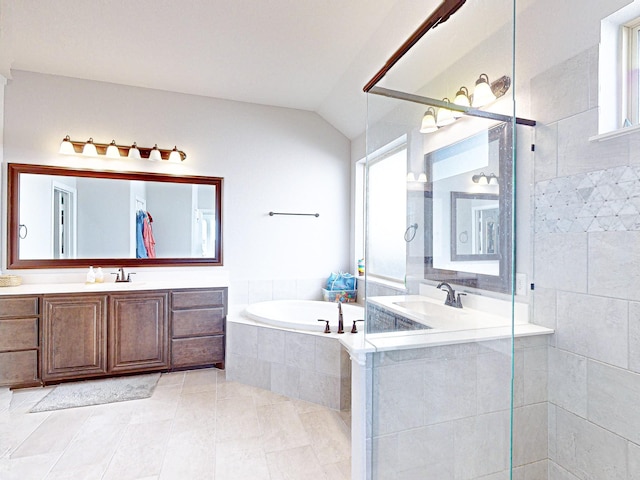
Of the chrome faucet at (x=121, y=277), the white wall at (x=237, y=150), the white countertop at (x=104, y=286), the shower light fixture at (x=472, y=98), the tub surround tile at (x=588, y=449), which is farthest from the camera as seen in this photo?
the chrome faucet at (x=121, y=277)

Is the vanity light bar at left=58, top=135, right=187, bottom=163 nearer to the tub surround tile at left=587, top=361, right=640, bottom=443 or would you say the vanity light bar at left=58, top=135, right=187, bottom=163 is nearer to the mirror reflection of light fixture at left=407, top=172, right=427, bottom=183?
the mirror reflection of light fixture at left=407, top=172, right=427, bottom=183

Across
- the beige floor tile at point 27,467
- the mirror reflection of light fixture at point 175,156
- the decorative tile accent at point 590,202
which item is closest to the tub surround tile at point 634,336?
the decorative tile accent at point 590,202

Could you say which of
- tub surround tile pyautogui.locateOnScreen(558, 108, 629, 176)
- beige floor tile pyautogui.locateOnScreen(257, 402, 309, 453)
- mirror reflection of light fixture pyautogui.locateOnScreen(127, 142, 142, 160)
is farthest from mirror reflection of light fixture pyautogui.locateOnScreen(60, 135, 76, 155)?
tub surround tile pyautogui.locateOnScreen(558, 108, 629, 176)

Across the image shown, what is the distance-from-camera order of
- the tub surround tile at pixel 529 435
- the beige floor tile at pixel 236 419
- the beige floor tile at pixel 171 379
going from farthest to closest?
the beige floor tile at pixel 171 379 < the beige floor tile at pixel 236 419 < the tub surround tile at pixel 529 435

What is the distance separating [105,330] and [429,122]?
3044mm

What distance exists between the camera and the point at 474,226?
1.28 m

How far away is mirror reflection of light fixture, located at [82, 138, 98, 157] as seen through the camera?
3.17 metres

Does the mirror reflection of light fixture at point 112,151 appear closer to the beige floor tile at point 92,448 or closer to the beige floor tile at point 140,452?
the beige floor tile at point 92,448

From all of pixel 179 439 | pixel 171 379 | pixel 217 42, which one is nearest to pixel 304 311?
pixel 171 379

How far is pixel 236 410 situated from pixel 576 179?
2.55m

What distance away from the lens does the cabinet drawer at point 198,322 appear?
3.07m

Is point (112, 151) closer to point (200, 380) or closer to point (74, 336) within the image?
point (74, 336)

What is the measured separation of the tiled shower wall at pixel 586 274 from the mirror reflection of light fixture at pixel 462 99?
64 centimetres

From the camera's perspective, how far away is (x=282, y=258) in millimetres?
3850
